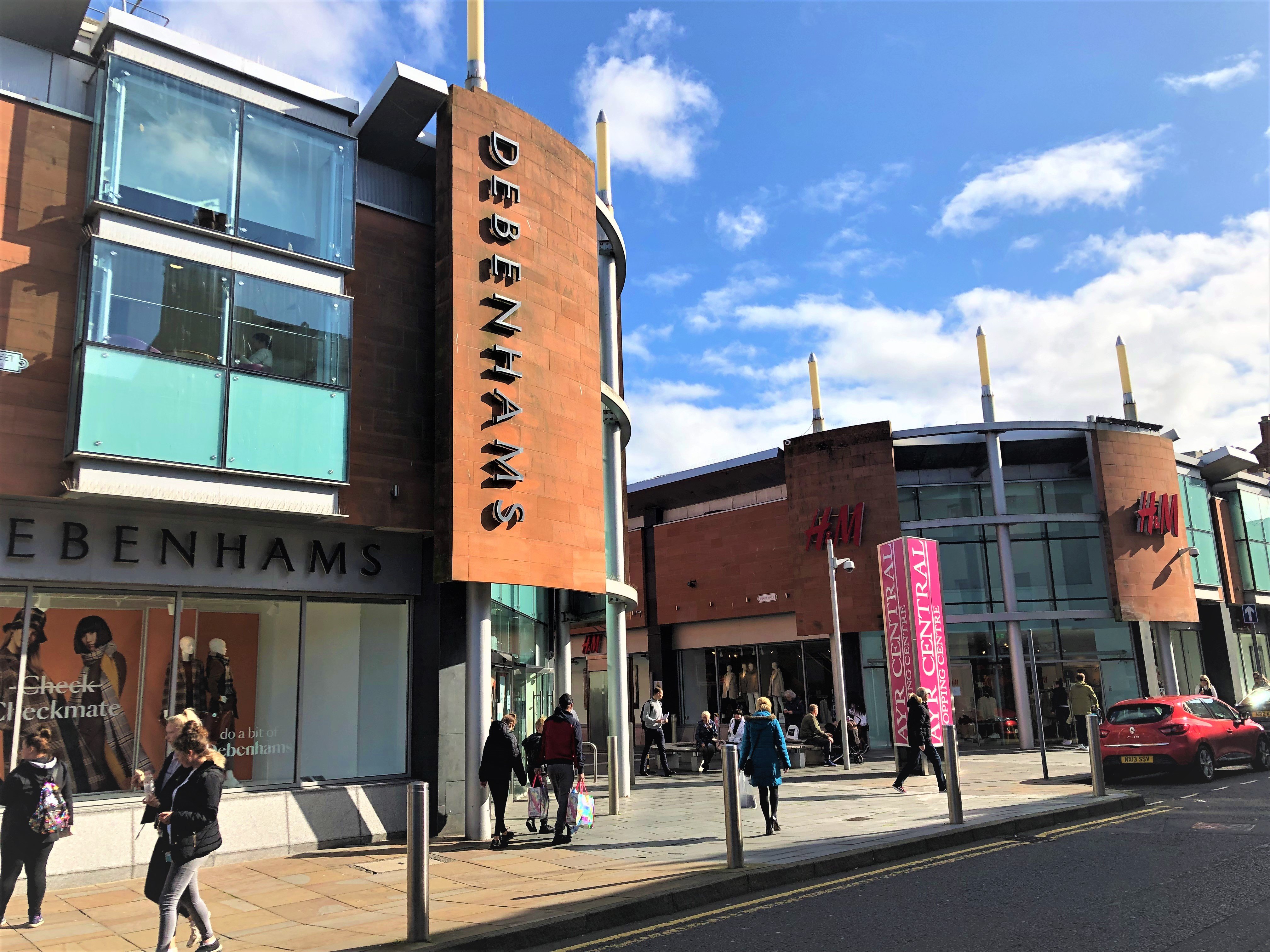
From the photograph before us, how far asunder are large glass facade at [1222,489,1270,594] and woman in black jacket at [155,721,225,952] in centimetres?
3554

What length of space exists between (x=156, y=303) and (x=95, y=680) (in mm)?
4516

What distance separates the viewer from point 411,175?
14188 mm

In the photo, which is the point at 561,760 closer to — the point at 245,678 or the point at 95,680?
the point at 245,678

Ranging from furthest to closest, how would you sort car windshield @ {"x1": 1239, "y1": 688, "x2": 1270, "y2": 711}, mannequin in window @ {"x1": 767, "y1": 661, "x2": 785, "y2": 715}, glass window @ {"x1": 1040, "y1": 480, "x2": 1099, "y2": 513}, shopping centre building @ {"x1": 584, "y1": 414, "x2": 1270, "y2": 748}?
mannequin in window @ {"x1": 767, "y1": 661, "x2": 785, "y2": 715} → car windshield @ {"x1": 1239, "y1": 688, "x2": 1270, "y2": 711} → glass window @ {"x1": 1040, "y1": 480, "x2": 1099, "y2": 513} → shopping centre building @ {"x1": 584, "y1": 414, "x2": 1270, "y2": 748}

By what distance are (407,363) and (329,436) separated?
1783 mm

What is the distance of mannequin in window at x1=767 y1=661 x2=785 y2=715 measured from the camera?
30.6 meters

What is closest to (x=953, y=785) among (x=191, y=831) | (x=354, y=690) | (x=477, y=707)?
(x=477, y=707)

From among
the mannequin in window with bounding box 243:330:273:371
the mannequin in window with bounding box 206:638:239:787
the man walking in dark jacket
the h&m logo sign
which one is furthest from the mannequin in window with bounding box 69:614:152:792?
the h&m logo sign

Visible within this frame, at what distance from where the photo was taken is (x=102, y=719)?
35.9 ft

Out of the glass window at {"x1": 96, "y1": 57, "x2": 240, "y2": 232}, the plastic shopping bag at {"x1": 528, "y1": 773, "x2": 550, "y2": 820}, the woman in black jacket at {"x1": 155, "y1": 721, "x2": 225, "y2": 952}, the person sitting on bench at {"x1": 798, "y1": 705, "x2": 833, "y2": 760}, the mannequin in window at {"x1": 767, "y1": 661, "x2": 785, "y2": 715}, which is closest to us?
the woman in black jacket at {"x1": 155, "y1": 721, "x2": 225, "y2": 952}

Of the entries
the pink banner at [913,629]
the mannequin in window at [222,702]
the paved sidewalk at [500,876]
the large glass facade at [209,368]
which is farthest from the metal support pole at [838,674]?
the mannequin in window at [222,702]

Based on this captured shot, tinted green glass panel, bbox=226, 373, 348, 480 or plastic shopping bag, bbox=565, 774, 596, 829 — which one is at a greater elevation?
tinted green glass panel, bbox=226, 373, 348, 480

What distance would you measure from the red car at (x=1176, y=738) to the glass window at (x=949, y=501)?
36.3ft

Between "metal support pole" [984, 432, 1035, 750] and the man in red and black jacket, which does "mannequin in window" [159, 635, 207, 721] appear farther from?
"metal support pole" [984, 432, 1035, 750]
